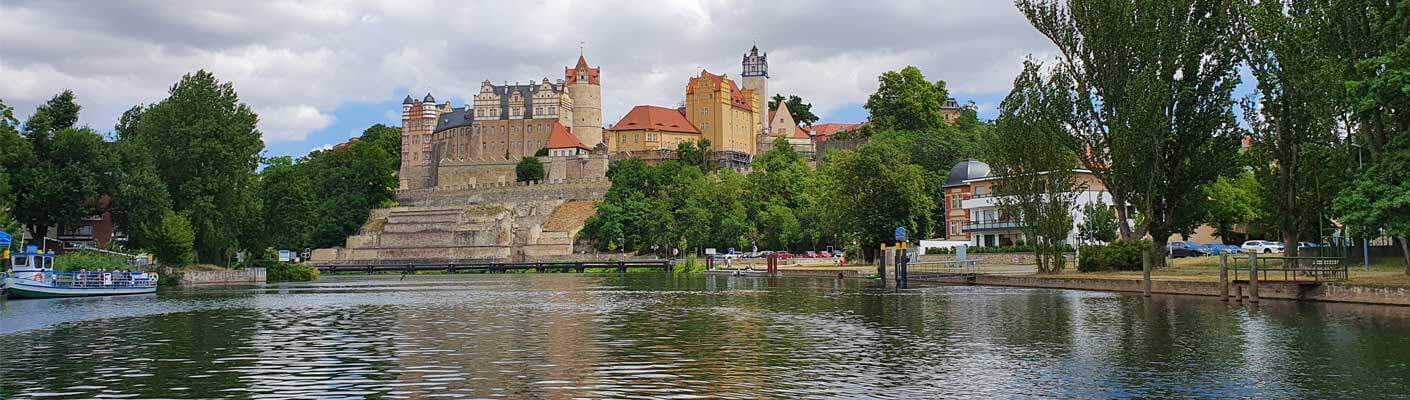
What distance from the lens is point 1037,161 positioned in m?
48.7

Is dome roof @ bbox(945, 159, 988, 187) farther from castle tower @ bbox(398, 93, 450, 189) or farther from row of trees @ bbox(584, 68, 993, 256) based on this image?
castle tower @ bbox(398, 93, 450, 189)

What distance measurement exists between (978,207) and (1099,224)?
11.5m

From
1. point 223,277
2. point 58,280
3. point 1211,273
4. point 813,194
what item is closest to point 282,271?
point 223,277

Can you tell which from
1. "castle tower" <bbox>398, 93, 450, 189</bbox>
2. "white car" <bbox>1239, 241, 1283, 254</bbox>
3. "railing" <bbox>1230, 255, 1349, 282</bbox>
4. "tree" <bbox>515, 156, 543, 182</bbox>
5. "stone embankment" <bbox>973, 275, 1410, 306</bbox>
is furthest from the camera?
"castle tower" <bbox>398, 93, 450, 189</bbox>

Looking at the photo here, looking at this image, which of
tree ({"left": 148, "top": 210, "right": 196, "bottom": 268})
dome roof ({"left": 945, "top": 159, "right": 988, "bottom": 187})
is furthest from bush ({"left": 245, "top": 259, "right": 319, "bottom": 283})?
dome roof ({"left": 945, "top": 159, "right": 988, "bottom": 187})

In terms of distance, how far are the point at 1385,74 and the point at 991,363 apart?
1623 cm

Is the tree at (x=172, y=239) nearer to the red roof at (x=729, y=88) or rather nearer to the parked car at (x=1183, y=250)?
the parked car at (x=1183, y=250)

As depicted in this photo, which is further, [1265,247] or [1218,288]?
[1265,247]

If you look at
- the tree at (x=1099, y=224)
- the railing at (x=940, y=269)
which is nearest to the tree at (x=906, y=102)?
the tree at (x=1099, y=224)

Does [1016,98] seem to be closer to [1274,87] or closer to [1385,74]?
[1274,87]

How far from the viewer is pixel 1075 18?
46.1 meters

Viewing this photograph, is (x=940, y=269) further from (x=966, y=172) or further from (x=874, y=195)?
(x=966, y=172)

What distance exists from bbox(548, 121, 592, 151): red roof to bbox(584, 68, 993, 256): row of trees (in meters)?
16.8

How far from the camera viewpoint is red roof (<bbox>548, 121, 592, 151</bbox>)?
152 meters
